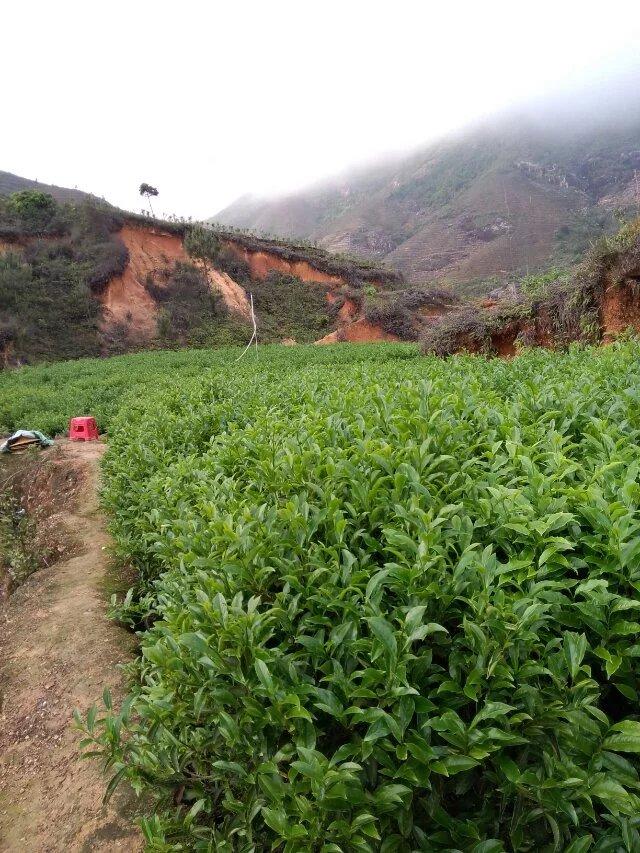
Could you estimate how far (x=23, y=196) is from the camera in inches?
1323

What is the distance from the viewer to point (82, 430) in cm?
1083

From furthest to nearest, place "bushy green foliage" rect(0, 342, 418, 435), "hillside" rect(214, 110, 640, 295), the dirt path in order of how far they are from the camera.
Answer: "hillside" rect(214, 110, 640, 295) < "bushy green foliage" rect(0, 342, 418, 435) < the dirt path

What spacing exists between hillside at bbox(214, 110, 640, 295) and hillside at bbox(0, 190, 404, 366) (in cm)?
1762

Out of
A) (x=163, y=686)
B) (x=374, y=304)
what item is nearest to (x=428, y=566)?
(x=163, y=686)

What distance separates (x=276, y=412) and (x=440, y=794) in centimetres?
295

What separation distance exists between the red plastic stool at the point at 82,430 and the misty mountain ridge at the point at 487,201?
43.9m

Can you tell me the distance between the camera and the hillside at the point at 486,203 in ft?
190

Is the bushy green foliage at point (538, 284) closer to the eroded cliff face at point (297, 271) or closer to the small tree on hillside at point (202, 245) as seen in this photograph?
the eroded cliff face at point (297, 271)

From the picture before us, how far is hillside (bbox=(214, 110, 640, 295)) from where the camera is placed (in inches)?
2285

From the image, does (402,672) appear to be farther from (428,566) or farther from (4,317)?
(4,317)

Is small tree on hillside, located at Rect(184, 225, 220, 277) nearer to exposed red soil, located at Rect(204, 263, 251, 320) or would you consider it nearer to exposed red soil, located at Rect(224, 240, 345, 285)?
exposed red soil, located at Rect(204, 263, 251, 320)

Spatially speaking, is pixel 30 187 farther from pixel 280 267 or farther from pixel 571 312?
pixel 571 312

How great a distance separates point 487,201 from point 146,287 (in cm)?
5749

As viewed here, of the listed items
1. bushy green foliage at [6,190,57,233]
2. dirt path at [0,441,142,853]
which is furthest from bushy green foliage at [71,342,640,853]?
bushy green foliage at [6,190,57,233]
